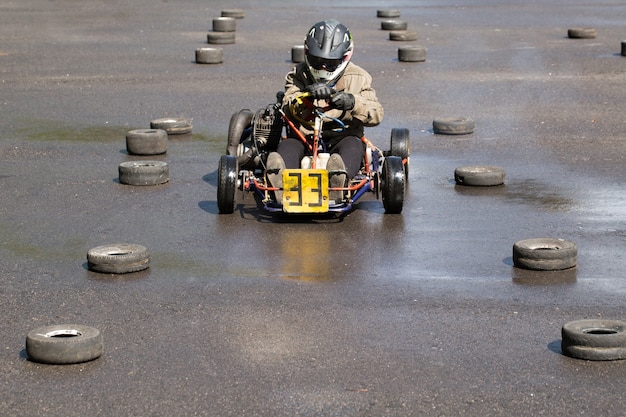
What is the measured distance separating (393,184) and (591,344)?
3136 mm

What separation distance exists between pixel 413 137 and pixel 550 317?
19.4 ft

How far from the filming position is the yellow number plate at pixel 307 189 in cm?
866

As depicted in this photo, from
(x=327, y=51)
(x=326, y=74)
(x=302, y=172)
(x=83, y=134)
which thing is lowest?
(x=83, y=134)

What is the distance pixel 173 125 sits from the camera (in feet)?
41.1

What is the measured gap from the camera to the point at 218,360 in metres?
6.05

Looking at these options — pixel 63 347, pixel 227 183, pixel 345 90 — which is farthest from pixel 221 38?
pixel 63 347

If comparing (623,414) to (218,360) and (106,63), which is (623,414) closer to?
(218,360)

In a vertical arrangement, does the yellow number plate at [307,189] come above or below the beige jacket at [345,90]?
below

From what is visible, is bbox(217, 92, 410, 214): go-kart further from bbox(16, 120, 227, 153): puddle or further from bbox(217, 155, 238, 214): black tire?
bbox(16, 120, 227, 153): puddle

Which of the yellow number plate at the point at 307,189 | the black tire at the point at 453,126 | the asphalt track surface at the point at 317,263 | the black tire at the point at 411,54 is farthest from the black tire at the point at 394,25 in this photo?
the yellow number plate at the point at 307,189

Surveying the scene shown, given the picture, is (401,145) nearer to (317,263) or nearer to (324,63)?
(324,63)

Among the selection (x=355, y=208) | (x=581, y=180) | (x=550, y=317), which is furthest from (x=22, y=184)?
(x=550, y=317)

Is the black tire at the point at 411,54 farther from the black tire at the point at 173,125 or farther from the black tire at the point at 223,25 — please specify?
the black tire at the point at 173,125

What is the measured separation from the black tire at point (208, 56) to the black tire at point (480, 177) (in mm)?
8239
